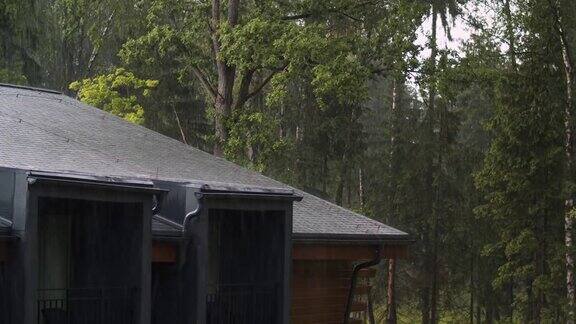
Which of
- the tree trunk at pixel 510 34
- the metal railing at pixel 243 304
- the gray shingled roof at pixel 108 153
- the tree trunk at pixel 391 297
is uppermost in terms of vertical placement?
the tree trunk at pixel 510 34

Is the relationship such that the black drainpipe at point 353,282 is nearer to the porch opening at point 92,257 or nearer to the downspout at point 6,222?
the porch opening at point 92,257

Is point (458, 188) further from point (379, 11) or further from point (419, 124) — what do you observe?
point (379, 11)

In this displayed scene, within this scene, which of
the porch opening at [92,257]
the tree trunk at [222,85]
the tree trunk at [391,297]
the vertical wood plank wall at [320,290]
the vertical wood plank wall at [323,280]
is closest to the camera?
the porch opening at [92,257]

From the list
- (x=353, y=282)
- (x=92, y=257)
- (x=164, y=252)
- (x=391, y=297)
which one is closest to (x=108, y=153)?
(x=164, y=252)

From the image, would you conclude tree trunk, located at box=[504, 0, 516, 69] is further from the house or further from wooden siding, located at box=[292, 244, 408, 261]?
the house

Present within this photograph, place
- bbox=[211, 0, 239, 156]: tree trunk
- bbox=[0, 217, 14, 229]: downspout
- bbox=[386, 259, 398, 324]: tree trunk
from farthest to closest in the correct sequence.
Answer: bbox=[386, 259, 398, 324]: tree trunk
bbox=[211, 0, 239, 156]: tree trunk
bbox=[0, 217, 14, 229]: downspout

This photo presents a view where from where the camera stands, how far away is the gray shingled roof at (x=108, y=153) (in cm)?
1180

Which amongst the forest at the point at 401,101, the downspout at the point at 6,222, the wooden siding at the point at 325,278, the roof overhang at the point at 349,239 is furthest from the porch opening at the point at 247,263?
the forest at the point at 401,101

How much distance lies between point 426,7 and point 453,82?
170cm

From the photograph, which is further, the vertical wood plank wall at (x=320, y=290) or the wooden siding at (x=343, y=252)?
the vertical wood plank wall at (x=320, y=290)

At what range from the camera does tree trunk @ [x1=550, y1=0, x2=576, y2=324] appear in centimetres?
2506

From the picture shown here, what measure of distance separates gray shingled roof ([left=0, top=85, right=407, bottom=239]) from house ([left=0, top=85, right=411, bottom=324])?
1.6 inches

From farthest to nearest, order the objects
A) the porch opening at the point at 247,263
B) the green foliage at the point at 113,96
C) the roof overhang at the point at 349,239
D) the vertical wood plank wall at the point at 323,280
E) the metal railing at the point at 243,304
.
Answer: the green foliage at the point at 113,96 → the vertical wood plank wall at the point at 323,280 → the roof overhang at the point at 349,239 → the porch opening at the point at 247,263 → the metal railing at the point at 243,304

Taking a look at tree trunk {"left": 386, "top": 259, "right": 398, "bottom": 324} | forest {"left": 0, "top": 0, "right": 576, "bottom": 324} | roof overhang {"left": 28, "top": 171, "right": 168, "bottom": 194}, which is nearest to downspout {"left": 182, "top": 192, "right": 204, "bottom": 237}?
roof overhang {"left": 28, "top": 171, "right": 168, "bottom": 194}
